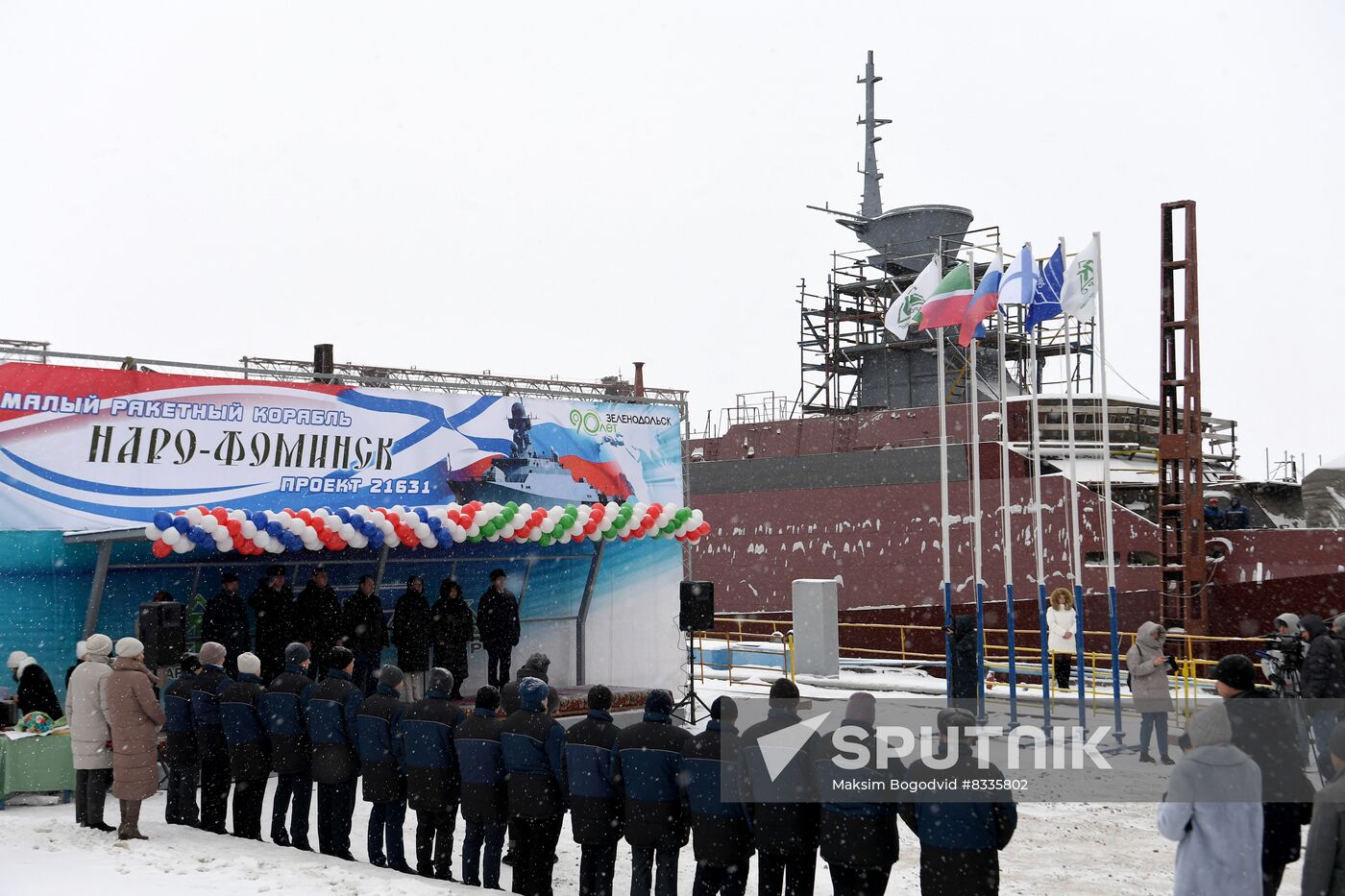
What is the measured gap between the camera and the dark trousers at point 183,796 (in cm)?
903

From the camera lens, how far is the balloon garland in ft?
36.4

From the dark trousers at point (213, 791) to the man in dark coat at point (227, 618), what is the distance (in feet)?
10.6

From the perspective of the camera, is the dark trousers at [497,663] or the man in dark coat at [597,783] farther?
the dark trousers at [497,663]

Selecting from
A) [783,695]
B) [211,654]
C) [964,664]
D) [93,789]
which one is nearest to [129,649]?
[211,654]

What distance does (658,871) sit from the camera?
692 centimetres

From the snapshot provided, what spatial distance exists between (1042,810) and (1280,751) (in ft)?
14.4

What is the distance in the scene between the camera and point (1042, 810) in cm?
1005

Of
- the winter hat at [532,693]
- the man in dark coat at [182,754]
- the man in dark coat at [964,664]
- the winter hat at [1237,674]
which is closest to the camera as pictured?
the winter hat at [1237,674]

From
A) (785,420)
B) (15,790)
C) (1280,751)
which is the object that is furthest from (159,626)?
(785,420)

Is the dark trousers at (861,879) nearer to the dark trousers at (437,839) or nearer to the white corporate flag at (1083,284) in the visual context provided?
the dark trousers at (437,839)

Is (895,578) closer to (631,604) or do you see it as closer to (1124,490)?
(1124,490)

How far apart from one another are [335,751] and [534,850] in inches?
68.7

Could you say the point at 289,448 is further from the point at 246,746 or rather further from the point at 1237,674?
the point at 1237,674

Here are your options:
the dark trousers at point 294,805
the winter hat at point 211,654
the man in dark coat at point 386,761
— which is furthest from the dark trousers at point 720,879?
the winter hat at point 211,654
